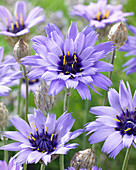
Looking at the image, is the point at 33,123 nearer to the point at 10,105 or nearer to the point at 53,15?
the point at 10,105

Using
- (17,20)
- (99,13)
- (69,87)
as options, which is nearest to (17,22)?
(17,20)

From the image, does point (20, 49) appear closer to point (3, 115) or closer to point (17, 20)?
point (3, 115)

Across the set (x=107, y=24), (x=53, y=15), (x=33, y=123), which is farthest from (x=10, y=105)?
(x=33, y=123)

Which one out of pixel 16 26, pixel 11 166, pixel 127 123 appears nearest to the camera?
pixel 11 166

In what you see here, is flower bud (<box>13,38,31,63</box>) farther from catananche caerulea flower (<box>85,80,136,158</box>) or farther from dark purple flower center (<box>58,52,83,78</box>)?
catananche caerulea flower (<box>85,80,136,158</box>)

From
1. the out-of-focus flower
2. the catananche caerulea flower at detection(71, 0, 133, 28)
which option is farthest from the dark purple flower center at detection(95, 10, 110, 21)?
the out-of-focus flower
